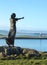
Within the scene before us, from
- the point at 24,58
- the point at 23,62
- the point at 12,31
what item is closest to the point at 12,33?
the point at 12,31

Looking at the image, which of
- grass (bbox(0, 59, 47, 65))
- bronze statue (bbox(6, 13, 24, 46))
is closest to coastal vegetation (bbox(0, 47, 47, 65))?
grass (bbox(0, 59, 47, 65))

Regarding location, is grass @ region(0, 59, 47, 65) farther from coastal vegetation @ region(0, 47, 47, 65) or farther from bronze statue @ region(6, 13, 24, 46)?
bronze statue @ region(6, 13, 24, 46)

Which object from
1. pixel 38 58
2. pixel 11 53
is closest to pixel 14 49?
pixel 11 53

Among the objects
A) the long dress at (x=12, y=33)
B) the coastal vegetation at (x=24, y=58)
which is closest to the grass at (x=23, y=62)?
the coastal vegetation at (x=24, y=58)

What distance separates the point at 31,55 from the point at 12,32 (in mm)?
1766

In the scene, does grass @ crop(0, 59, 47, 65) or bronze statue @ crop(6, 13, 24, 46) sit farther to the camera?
bronze statue @ crop(6, 13, 24, 46)

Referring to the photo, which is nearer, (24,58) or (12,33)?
(24,58)

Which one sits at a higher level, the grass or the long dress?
the long dress

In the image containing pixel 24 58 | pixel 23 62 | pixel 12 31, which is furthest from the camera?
pixel 12 31

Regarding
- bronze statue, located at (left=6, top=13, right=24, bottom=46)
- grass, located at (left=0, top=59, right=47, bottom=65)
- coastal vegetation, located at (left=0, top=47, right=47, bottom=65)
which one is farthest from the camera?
bronze statue, located at (left=6, top=13, right=24, bottom=46)

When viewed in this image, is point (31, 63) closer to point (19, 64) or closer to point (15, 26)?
point (19, 64)

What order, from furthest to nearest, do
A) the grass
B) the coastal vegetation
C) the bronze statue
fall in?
the bronze statue, the coastal vegetation, the grass

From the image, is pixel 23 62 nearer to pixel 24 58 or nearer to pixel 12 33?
pixel 24 58

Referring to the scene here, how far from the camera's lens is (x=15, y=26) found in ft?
62.5
